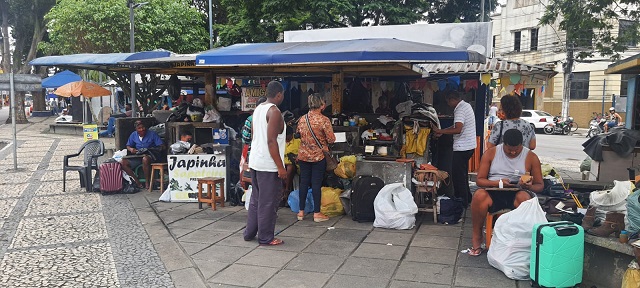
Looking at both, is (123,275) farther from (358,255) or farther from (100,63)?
(100,63)

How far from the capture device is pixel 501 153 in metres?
4.90

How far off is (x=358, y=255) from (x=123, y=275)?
223 cm

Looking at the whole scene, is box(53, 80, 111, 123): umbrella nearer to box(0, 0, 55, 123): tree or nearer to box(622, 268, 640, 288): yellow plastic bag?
box(0, 0, 55, 123): tree

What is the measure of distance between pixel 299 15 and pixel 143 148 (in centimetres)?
1080

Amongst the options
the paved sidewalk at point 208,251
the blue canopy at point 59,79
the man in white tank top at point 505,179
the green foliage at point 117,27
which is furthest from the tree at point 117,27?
the man in white tank top at point 505,179

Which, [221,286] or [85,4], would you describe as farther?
[85,4]

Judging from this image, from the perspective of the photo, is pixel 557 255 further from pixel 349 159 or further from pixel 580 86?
pixel 580 86

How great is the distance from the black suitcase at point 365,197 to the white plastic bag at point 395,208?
0.14 m

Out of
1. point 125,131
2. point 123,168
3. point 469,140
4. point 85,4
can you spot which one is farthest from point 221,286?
point 85,4

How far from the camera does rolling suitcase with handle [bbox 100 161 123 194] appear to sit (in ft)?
26.6

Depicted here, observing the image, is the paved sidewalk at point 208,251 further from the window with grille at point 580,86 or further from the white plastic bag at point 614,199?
the window with grille at point 580,86

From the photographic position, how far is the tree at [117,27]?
62.2ft

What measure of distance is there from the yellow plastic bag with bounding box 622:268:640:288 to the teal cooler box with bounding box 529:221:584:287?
0.41 meters

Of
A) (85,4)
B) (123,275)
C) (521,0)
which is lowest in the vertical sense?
(123,275)
